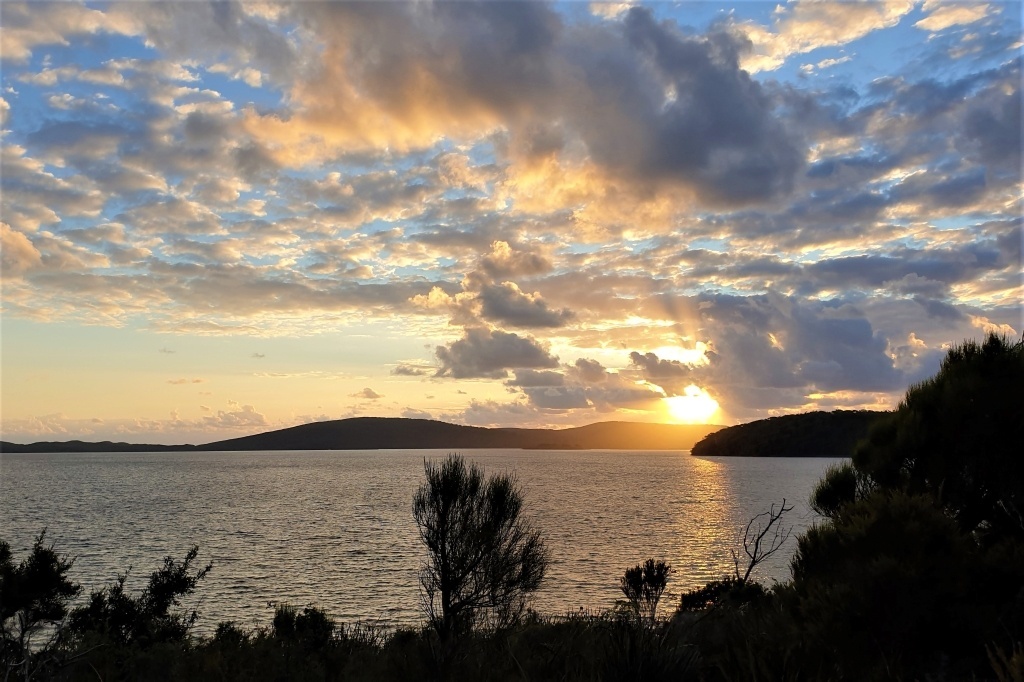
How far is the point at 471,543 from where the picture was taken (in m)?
22.0

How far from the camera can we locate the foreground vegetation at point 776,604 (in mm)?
8055

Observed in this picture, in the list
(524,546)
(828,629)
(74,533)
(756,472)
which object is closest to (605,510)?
(74,533)

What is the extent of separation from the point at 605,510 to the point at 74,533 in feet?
189

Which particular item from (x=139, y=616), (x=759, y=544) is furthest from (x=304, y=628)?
(x=759, y=544)

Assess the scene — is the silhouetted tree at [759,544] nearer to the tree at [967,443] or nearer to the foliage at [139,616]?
the tree at [967,443]

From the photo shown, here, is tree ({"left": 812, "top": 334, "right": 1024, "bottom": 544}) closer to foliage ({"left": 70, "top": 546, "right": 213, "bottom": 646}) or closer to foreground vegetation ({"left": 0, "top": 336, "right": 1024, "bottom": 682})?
foreground vegetation ({"left": 0, "top": 336, "right": 1024, "bottom": 682})

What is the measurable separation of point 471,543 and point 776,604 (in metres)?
11.8

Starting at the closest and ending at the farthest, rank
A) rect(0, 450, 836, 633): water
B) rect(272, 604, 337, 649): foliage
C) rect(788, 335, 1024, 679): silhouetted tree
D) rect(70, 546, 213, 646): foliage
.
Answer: rect(788, 335, 1024, 679): silhouetted tree
rect(272, 604, 337, 649): foliage
rect(70, 546, 213, 646): foliage
rect(0, 450, 836, 633): water

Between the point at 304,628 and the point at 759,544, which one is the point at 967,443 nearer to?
the point at 759,544

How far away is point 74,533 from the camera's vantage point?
209 feet

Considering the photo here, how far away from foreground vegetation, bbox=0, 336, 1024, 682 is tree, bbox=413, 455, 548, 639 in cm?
7

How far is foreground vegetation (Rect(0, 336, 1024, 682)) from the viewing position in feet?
26.4

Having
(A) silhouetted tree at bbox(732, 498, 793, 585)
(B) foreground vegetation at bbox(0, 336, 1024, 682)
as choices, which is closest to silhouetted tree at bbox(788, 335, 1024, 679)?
(B) foreground vegetation at bbox(0, 336, 1024, 682)

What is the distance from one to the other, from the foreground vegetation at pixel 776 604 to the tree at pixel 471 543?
0.07 metres
